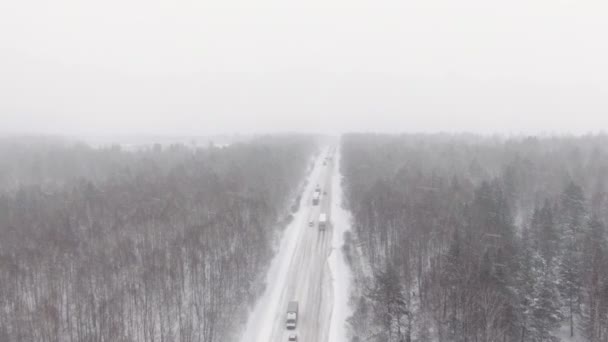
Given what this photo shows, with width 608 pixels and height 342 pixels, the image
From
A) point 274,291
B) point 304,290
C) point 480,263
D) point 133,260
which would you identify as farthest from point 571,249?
point 133,260

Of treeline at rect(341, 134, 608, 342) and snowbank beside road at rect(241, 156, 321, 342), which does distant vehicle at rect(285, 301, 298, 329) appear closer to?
snowbank beside road at rect(241, 156, 321, 342)

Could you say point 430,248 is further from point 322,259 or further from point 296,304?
point 296,304

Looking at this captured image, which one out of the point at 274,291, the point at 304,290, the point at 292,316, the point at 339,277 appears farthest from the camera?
the point at 339,277

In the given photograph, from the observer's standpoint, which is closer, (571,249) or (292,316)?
(292,316)

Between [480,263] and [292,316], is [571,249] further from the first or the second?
[292,316]

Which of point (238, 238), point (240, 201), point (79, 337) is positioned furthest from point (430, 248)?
point (79, 337)

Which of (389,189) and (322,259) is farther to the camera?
(389,189)
